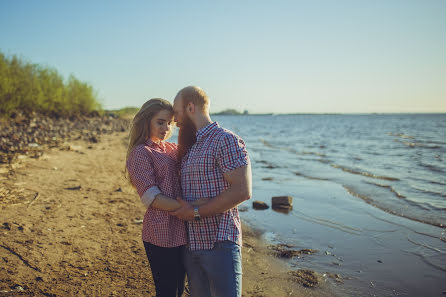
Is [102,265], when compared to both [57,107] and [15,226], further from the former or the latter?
[57,107]

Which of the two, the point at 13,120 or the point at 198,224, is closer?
the point at 198,224

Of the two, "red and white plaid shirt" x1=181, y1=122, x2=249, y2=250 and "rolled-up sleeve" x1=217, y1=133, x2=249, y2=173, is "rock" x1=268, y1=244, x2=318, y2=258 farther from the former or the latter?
"rolled-up sleeve" x1=217, y1=133, x2=249, y2=173

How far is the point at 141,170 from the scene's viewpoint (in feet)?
9.11

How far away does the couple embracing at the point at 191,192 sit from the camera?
8.11ft

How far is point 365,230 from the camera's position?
7.40 m

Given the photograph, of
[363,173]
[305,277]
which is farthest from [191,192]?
[363,173]

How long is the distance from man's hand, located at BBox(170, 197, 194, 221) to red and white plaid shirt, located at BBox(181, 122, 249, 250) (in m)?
0.10

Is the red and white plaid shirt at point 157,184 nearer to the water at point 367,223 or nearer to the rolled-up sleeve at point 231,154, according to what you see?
the rolled-up sleeve at point 231,154

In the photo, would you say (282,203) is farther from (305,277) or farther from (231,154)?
(231,154)

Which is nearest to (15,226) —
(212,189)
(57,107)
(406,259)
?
(212,189)

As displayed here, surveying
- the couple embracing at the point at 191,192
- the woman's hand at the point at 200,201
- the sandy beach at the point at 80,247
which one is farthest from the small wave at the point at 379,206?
the woman's hand at the point at 200,201

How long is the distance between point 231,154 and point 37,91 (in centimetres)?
3199

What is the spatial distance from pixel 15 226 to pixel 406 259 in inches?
272

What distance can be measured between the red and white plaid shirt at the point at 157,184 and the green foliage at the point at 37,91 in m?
25.1
